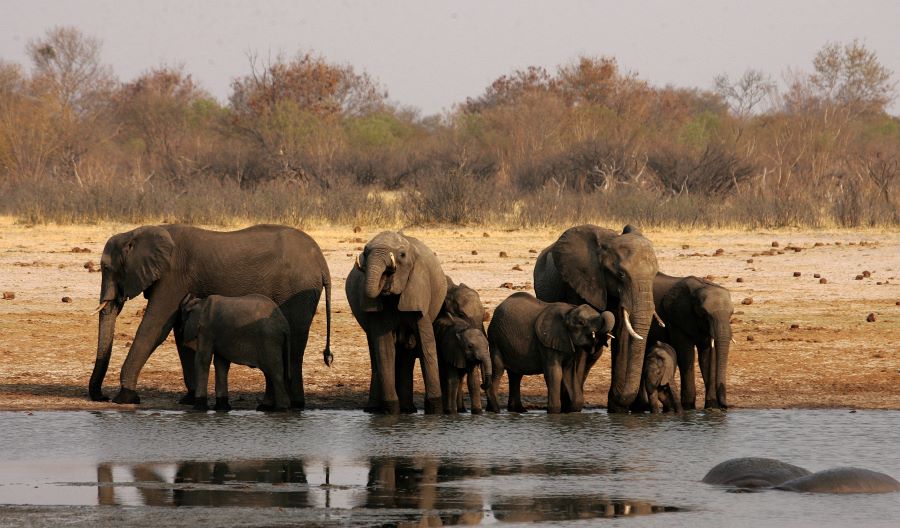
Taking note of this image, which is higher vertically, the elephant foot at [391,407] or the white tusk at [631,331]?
the white tusk at [631,331]

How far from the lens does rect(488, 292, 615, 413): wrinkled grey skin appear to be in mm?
10938

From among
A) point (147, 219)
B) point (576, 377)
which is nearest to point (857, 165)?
point (147, 219)

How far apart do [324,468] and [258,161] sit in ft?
117

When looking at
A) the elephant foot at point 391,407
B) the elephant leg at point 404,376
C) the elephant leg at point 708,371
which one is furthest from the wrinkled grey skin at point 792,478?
the elephant leg at point 404,376

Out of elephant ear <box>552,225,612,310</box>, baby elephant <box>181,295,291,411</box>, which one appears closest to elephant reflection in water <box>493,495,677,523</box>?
elephant ear <box>552,225,612,310</box>

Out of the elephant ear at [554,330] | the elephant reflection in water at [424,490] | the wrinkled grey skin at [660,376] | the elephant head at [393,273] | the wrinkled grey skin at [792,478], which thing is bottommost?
the elephant reflection in water at [424,490]

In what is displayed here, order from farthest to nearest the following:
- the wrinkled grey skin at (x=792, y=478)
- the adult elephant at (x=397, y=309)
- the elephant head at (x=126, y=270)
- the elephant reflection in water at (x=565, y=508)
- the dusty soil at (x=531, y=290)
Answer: the dusty soil at (x=531, y=290), the elephant head at (x=126, y=270), the adult elephant at (x=397, y=309), the wrinkled grey skin at (x=792, y=478), the elephant reflection in water at (x=565, y=508)

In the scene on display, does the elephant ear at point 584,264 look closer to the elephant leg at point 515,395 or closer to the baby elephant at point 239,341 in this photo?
the elephant leg at point 515,395

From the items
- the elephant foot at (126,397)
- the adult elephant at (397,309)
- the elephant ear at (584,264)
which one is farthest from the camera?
the elephant foot at (126,397)

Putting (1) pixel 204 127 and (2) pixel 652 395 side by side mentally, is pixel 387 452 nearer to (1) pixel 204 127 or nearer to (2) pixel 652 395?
(2) pixel 652 395

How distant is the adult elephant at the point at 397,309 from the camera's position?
1081 centimetres

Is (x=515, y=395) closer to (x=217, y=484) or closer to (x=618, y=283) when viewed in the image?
(x=618, y=283)

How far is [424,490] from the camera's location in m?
8.18

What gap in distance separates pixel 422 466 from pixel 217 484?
1340mm
